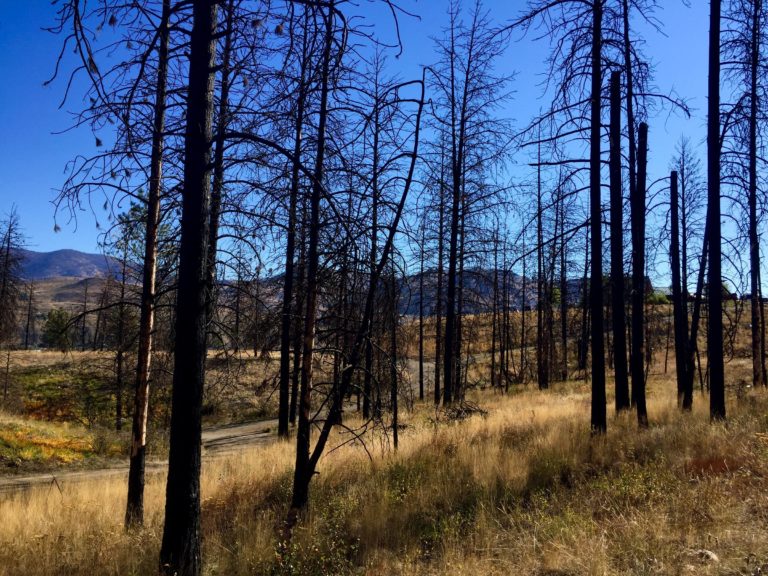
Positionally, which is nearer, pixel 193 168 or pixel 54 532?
pixel 193 168

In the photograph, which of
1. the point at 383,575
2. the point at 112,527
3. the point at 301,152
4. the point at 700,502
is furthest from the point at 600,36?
the point at 112,527

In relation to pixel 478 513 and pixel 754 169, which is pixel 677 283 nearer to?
pixel 754 169

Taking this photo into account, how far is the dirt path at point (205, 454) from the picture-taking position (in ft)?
43.7

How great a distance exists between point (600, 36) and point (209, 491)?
10.6m

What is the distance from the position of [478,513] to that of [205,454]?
13316 millimetres

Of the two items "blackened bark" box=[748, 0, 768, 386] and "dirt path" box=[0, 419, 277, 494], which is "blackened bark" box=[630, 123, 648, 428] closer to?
"blackened bark" box=[748, 0, 768, 386]

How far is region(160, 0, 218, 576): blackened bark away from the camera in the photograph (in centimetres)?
392

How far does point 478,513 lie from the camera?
5773mm

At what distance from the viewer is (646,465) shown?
21.1ft

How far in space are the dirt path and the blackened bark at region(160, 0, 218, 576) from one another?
17.5 feet

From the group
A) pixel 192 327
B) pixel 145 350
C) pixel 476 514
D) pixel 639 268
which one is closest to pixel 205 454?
pixel 145 350

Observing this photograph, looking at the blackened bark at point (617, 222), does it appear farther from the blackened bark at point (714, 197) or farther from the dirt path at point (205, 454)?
the dirt path at point (205, 454)

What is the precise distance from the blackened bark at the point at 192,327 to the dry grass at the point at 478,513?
1.16 m

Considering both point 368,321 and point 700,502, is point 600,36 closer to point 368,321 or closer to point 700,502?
point 368,321
